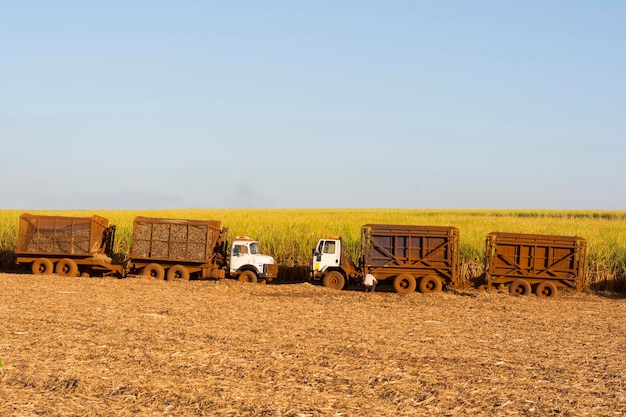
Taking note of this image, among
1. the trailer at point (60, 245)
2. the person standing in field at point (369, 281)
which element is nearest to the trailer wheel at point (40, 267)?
the trailer at point (60, 245)

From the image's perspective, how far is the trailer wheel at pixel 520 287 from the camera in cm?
2580

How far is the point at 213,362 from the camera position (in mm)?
12461

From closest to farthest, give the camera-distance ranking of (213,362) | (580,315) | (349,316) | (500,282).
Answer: (213,362) → (349,316) → (580,315) → (500,282)

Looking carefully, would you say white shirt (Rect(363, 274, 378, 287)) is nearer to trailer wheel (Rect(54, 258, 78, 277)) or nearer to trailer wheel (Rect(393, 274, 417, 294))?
trailer wheel (Rect(393, 274, 417, 294))

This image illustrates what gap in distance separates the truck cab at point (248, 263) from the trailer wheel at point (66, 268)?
20.3 feet

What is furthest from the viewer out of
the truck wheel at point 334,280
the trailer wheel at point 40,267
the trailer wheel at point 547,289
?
the trailer wheel at point 40,267

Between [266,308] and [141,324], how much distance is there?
15.1 ft

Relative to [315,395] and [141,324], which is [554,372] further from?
[141,324]

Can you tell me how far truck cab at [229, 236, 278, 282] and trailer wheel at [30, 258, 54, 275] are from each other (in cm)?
Result: 718

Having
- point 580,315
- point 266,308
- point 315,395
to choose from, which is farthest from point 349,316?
point 315,395

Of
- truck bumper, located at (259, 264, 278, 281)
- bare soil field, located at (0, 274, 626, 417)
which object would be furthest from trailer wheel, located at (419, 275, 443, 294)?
truck bumper, located at (259, 264, 278, 281)

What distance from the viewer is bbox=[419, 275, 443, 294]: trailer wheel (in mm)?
26062

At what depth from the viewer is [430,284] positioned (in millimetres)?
26297

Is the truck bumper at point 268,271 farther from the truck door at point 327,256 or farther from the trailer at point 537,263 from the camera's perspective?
the trailer at point 537,263
